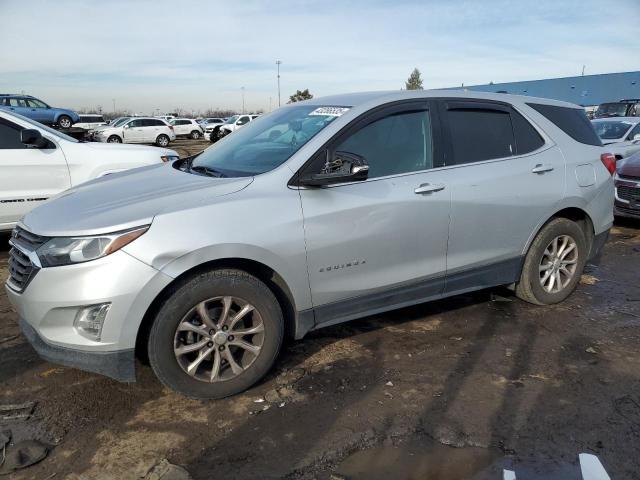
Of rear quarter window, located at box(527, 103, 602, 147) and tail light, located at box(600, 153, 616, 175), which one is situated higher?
rear quarter window, located at box(527, 103, 602, 147)

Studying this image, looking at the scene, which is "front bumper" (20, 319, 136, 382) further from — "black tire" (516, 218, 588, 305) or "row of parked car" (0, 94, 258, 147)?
"row of parked car" (0, 94, 258, 147)

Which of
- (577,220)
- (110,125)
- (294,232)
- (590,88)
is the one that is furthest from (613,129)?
(590,88)

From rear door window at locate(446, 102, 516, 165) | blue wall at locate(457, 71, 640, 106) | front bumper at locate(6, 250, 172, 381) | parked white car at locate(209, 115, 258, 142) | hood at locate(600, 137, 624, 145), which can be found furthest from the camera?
blue wall at locate(457, 71, 640, 106)

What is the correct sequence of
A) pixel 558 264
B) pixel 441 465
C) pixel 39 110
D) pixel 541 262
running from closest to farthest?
pixel 441 465 < pixel 541 262 < pixel 558 264 < pixel 39 110

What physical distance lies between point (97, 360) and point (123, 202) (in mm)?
895

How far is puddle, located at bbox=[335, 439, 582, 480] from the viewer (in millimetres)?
2402

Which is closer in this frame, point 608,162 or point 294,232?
point 294,232

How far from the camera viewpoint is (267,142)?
3.69m

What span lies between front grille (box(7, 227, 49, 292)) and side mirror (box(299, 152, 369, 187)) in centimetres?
151

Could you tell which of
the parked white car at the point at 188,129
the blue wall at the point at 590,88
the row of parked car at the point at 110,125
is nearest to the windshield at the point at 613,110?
the row of parked car at the point at 110,125

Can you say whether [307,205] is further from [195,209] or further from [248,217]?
[195,209]

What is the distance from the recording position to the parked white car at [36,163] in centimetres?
577

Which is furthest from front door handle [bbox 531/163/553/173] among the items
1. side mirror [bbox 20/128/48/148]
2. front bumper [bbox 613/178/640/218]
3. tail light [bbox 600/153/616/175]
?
side mirror [bbox 20/128/48/148]

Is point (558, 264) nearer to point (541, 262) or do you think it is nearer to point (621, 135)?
point (541, 262)
